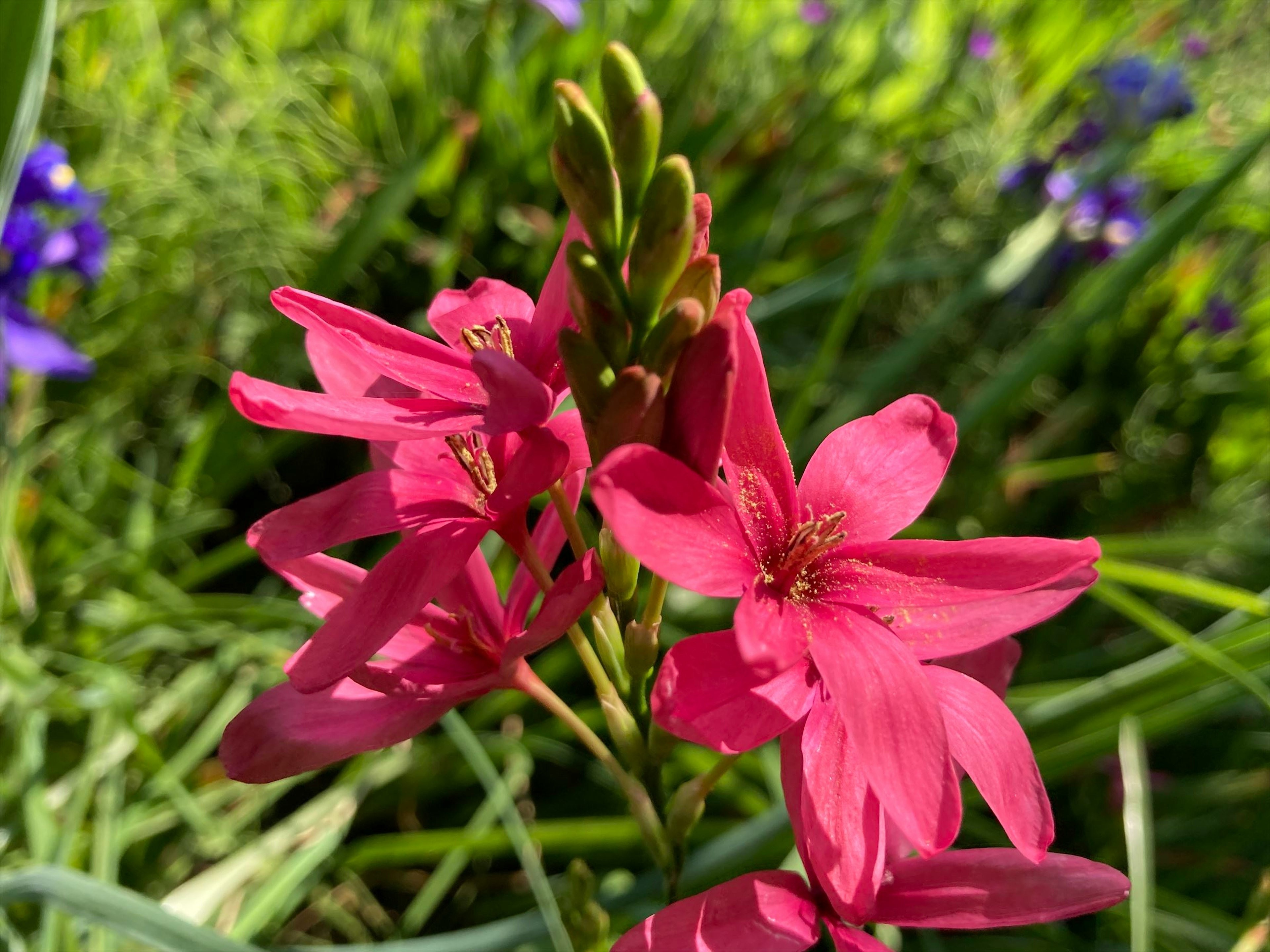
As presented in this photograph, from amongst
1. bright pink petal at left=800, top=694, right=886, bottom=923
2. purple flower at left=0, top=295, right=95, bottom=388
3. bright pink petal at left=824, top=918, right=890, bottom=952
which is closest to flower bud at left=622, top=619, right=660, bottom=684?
bright pink petal at left=800, top=694, right=886, bottom=923

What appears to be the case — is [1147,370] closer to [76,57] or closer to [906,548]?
[906,548]

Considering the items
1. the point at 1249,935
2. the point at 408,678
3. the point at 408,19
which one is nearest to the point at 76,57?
the point at 408,19

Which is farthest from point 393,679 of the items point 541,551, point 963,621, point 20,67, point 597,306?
point 20,67

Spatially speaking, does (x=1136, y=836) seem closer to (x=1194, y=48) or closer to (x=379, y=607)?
(x=379, y=607)

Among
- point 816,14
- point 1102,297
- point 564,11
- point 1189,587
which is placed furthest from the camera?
point 816,14

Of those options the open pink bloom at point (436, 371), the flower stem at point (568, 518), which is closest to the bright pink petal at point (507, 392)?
the open pink bloom at point (436, 371)

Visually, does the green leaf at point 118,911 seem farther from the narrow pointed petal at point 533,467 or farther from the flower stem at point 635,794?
the narrow pointed petal at point 533,467
